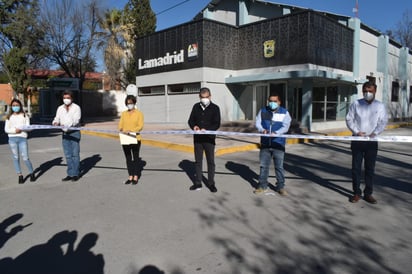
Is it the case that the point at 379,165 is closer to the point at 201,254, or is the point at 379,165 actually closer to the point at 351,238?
the point at 351,238

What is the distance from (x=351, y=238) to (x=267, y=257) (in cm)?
118

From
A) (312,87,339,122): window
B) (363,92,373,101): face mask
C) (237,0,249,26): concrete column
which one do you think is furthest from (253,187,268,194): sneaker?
(237,0,249,26): concrete column

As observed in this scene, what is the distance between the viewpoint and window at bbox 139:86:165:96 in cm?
2153

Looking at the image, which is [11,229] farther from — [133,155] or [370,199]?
[370,199]

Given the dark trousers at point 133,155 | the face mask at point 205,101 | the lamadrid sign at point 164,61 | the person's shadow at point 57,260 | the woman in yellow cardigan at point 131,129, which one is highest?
the lamadrid sign at point 164,61

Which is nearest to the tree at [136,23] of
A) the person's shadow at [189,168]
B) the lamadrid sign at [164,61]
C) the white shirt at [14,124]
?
the lamadrid sign at [164,61]

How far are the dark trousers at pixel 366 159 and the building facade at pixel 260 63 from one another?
1037cm

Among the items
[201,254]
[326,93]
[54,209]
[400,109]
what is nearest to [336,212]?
[201,254]

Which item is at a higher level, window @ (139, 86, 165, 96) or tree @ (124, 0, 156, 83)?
tree @ (124, 0, 156, 83)

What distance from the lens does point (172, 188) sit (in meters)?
6.11

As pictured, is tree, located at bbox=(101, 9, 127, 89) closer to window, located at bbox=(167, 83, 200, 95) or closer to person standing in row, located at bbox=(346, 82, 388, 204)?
window, located at bbox=(167, 83, 200, 95)

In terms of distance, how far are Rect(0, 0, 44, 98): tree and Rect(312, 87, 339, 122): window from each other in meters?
18.8

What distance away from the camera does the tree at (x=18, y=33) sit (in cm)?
2139

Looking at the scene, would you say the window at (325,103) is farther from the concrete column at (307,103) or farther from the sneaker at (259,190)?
the sneaker at (259,190)
